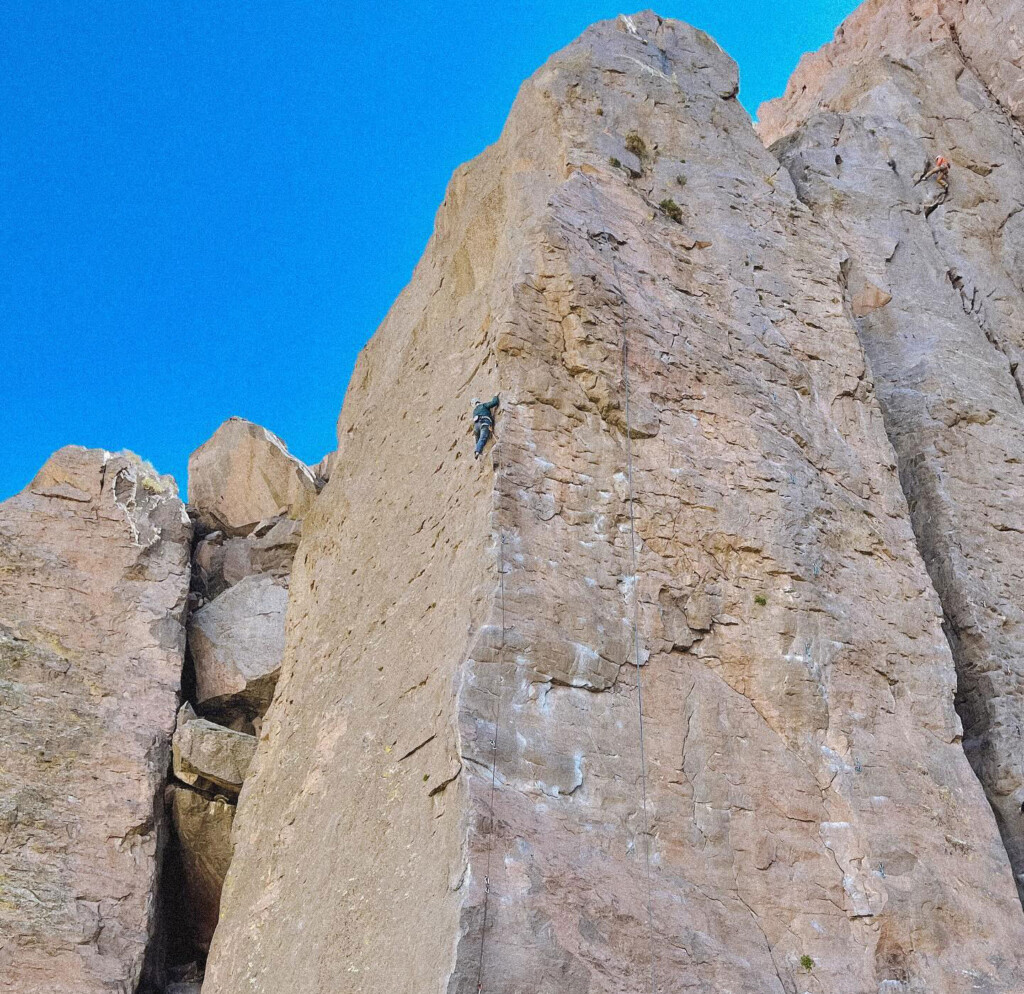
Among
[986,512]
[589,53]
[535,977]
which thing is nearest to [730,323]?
[986,512]

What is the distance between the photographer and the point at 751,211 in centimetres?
1131

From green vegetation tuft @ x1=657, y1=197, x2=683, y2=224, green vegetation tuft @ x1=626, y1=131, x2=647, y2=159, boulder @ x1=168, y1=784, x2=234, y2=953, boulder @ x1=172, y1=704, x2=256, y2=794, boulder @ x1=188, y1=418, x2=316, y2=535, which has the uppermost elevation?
green vegetation tuft @ x1=626, y1=131, x2=647, y2=159

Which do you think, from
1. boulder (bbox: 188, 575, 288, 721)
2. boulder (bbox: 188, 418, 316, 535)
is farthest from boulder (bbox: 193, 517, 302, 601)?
boulder (bbox: 188, 575, 288, 721)

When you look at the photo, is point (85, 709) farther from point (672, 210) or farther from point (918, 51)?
point (918, 51)

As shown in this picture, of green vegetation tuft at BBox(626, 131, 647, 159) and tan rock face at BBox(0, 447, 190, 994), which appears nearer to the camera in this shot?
tan rock face at BBox(0, 447, 190, 994)

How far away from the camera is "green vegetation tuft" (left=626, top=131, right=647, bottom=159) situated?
11.2 m

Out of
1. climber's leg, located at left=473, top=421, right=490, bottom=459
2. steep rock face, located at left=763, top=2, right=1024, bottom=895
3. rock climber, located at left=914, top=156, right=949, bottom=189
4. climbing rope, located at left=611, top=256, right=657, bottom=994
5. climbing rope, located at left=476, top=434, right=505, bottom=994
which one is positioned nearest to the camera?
climbing rope, located at left=476, top=434, right=505, bottom=994

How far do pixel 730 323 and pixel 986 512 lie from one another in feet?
10.9

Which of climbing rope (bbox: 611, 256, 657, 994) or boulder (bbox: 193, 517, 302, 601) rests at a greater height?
A: boulder (bbox: 193, 517, 302, 601)

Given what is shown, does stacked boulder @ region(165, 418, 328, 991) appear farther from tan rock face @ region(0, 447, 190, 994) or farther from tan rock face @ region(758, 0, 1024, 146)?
tan rock face @ region(758, 0, 1024, 146)

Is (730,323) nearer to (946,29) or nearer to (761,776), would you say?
(761,776)

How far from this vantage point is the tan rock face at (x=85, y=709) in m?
9.32

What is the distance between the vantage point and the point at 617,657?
23.2ft

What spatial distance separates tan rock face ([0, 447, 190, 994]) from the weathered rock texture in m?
1.27
